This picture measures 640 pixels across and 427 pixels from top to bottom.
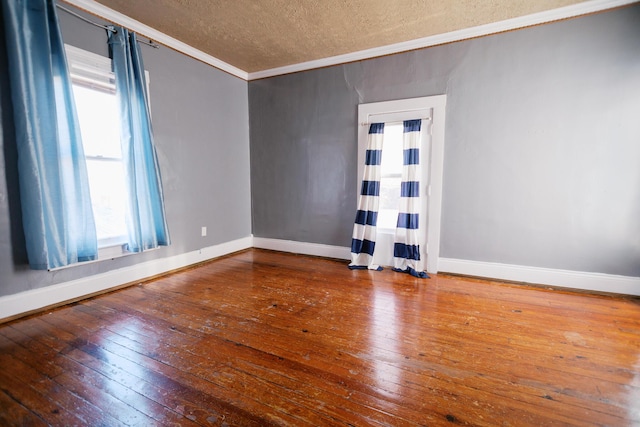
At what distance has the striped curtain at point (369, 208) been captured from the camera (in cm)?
338

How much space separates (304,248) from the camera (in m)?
4.09

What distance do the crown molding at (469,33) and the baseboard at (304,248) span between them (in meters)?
2.38

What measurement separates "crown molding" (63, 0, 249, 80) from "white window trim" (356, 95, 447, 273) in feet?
6.80

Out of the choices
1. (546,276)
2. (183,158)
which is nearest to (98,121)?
(183,158)

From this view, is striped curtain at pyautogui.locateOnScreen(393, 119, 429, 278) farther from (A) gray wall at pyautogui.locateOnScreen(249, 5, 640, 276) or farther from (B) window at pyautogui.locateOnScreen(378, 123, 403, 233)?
(A) gray wall at pyautogui.locateOnScreen(249, 5, 640, 276)

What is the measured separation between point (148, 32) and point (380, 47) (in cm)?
249

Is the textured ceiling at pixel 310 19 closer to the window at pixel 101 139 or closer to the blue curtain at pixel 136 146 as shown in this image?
the blue curtain at pixel 136 146

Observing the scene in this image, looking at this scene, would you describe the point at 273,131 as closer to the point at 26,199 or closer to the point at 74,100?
the point at 74,100

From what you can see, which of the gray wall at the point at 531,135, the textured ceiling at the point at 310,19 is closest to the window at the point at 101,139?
the textured ceiling at the point at 310,19

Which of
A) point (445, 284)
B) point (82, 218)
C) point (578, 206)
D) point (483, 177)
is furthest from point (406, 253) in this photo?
point (82, 218)

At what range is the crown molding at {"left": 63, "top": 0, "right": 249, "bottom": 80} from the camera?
2471 millimetres

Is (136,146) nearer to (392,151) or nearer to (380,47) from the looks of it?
(392,151)

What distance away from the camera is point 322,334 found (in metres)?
1.99

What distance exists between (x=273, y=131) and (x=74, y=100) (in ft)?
7.55
